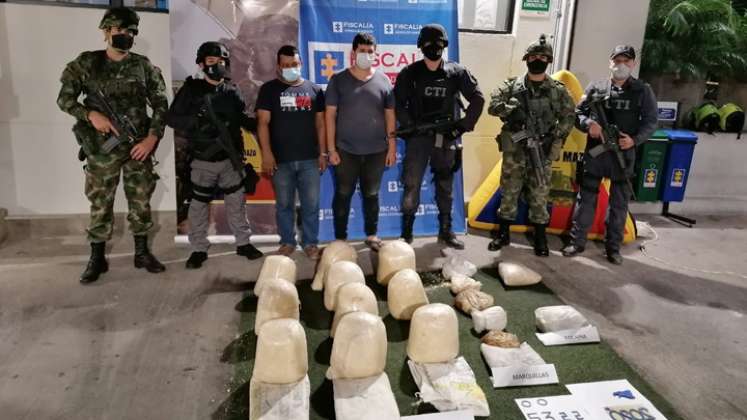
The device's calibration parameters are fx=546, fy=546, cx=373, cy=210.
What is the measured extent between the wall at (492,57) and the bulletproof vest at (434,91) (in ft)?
3.38

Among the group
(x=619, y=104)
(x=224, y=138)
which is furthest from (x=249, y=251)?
(x=619, y=104)

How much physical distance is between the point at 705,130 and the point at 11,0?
6783 millimetres

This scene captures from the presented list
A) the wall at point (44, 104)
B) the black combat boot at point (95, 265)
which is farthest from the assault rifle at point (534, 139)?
the black combat boot at point (95, 265)

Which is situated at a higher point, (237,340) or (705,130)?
(705,130)

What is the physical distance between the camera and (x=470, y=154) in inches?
215

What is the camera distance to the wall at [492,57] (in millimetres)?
5223

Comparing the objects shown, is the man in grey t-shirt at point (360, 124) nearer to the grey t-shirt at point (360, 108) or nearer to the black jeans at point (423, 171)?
the grey t-shirt at point (360, 108)

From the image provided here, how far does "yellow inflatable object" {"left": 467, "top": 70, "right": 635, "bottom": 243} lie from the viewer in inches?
196

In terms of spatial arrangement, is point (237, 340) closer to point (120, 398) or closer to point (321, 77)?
point (120, 398)

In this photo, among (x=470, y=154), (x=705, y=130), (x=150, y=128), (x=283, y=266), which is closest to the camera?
(x=283, y=266)

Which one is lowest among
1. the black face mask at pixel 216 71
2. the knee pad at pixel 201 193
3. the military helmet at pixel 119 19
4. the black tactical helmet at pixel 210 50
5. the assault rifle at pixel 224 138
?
the knee pad at pixel 201 193

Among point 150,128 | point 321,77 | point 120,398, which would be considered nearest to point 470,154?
point 321,77

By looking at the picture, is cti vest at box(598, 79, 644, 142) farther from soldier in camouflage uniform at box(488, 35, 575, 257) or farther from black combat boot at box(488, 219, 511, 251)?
black combat boot at box(488, 219, 511, 251)

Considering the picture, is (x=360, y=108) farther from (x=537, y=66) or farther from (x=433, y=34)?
(x=537, y=66)
